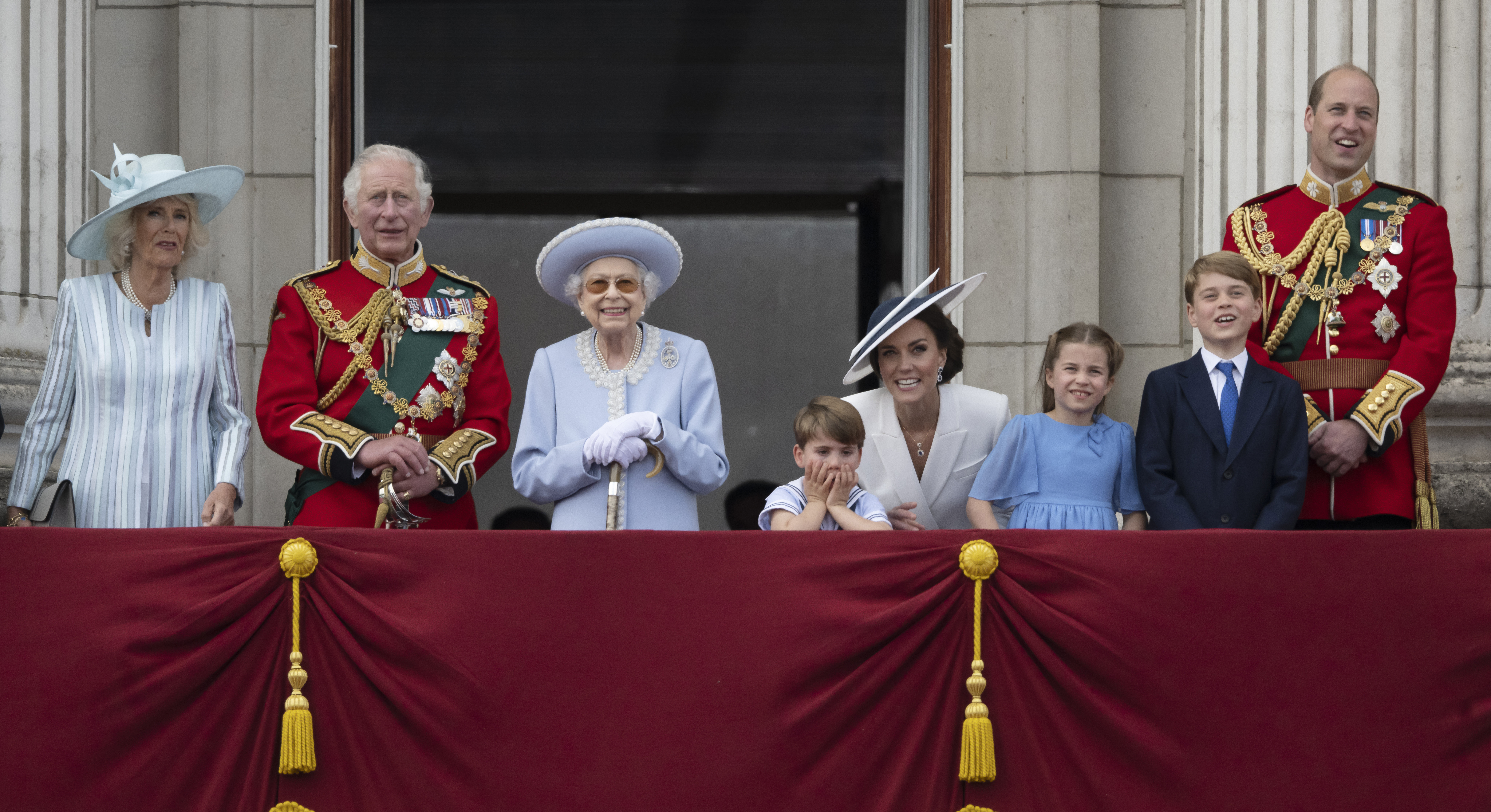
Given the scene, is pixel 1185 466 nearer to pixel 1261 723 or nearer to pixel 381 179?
pixel 1261 723

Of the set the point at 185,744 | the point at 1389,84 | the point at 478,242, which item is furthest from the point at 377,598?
the point at 478,242

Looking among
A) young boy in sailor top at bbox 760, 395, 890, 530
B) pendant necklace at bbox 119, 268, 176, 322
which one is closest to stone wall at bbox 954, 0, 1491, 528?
young boy in sailor top at bbox 760, 395, 890, 530

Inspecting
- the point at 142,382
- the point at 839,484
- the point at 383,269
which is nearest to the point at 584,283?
the point at 383,269

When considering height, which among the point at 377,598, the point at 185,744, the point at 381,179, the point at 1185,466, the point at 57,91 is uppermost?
the point at 57,91

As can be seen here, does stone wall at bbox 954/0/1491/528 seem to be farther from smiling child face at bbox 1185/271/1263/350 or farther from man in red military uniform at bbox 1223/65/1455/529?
smiling child face at bbox 1185/271/1263/350

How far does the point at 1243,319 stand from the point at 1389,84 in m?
2.13

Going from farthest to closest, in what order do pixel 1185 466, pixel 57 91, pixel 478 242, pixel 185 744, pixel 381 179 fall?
pixel 478 242, pixel 57 91, pixel 381 179, pixel 1185 466, pixel 185 744

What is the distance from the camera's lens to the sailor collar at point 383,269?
161 inches

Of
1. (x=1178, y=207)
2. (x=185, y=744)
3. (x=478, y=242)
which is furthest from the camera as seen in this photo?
(x=478, y=242)

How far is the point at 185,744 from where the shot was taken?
3.18 meters

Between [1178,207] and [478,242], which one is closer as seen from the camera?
[1178,207]

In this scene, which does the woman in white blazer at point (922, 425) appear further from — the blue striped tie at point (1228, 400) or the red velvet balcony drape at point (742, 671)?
the red velvet balcony drape at point (742, 671)

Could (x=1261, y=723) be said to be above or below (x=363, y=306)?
below

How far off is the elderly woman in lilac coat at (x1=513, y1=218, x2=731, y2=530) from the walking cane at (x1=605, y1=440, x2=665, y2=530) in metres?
0.01
